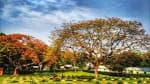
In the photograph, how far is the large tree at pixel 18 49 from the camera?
1436 inches

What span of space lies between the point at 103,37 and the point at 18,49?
12.2m

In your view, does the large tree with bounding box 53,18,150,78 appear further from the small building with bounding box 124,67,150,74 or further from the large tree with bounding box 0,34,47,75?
the small building with bounding box 124,67,150,74

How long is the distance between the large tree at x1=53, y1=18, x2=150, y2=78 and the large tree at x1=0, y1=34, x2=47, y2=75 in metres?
8.07

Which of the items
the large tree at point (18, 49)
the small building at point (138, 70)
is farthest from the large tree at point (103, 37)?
the small building at point (138, 70)

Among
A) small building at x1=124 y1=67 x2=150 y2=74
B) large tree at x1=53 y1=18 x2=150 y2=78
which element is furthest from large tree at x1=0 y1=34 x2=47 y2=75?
small building at x1=124 y1=67 x2=150 y2=74

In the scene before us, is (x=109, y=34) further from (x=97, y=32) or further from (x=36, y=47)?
(x=36, y=47)

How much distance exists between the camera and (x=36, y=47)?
3878cm

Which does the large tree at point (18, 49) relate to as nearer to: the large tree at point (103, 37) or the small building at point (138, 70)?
the large tree at point (103, 37)

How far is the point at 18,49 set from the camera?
37.2 m

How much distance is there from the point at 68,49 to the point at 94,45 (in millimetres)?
2634

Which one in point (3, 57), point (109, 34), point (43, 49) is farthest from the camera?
point (43, 49)

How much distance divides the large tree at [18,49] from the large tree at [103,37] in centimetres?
807

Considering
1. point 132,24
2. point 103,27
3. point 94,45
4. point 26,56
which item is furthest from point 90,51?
point 26,56

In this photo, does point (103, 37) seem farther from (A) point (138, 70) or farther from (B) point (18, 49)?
(A) point (138, 70)
